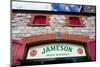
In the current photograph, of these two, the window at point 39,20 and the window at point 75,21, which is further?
the window at point 75,21

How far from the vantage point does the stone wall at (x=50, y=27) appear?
5.67 feet

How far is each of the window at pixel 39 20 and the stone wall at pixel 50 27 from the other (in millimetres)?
28

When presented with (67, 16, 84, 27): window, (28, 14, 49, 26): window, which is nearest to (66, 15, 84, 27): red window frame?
(67, 16, 84, 27): window

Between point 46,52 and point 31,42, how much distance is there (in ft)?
0.54

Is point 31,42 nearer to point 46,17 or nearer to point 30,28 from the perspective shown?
point 30,28

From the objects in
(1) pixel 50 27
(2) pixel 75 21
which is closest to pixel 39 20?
(1) pixel 50 27

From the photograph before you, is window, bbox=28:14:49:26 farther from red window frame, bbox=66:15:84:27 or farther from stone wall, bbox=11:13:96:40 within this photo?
red window frame, bbox=66:15:84:27

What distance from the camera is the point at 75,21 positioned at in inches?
75.9

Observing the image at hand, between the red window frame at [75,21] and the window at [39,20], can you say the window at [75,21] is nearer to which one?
the red window frame at [75,21]

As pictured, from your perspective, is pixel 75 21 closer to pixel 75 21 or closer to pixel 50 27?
pixel 75 21

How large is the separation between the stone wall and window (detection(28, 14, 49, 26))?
28mm

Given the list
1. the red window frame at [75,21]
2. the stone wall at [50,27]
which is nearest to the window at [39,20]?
the stone wall at [50,27]

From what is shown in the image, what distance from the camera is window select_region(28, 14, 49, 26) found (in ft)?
5.87

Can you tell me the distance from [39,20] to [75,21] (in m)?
0.35
